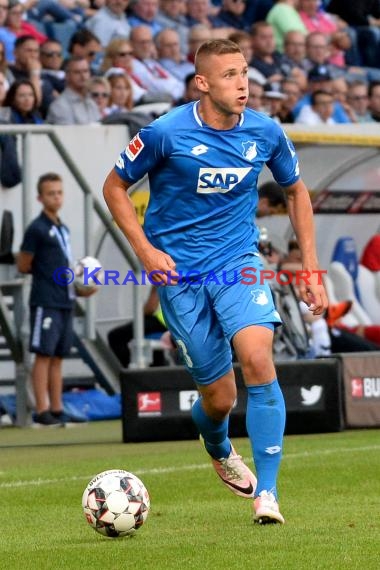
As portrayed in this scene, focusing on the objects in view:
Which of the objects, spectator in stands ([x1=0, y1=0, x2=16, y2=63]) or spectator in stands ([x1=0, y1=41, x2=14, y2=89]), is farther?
spectator in stands ([x1=0, y1=0, x2=16, y2=63])

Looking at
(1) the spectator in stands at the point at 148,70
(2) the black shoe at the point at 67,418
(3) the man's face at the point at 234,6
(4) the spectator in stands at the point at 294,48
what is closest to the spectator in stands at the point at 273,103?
(1) the spectator in stands at the point at 148,70

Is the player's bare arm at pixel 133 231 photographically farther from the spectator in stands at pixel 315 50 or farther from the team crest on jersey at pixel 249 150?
the spectator in stands at pixel 315 50

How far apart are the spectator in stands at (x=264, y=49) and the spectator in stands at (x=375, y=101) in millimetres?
1386

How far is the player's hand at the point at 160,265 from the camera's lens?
7.40m

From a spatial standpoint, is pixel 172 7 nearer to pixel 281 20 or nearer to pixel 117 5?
pixel 117 5

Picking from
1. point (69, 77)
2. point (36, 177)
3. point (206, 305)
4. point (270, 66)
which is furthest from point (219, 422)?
point (270, 66)

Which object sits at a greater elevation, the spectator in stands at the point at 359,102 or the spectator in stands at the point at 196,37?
the spectator in stands at the point at 196,37

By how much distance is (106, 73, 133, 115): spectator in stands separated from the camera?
17922 millimetres

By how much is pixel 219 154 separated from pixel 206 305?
29.7 inches

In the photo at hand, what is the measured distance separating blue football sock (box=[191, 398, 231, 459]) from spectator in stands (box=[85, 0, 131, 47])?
12254 mm

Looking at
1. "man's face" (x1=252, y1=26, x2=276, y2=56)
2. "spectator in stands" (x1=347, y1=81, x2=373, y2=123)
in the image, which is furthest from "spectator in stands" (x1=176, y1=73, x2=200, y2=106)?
"spectator in stands" (x1=347, y1=81, x2=373, y2=123)

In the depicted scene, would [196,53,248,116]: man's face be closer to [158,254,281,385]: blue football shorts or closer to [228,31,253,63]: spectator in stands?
[158,254,281,385]: blue football shorts

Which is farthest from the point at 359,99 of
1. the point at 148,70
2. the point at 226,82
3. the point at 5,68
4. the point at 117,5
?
the point at 226,82

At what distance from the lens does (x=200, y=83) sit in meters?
7.74
